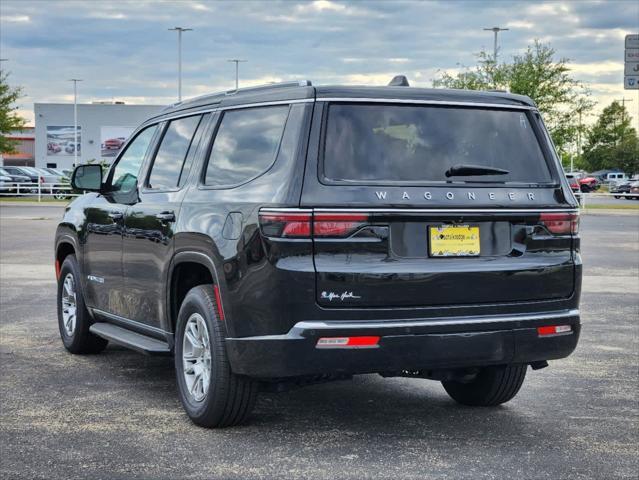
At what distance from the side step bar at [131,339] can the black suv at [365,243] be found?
1.27 feet

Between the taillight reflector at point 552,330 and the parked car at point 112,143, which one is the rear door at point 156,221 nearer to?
the taillight reflector at point 552,330

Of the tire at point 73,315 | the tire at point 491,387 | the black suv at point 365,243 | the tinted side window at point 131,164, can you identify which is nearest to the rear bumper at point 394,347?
the black suv at point 365,243

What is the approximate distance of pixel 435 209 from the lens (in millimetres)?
5270

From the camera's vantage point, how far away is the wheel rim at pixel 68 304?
813cm

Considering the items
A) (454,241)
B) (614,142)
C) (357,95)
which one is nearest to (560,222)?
(454,241)

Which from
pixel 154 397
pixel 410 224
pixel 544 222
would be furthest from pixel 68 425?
pixel 544 222

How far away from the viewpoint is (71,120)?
9419 cm

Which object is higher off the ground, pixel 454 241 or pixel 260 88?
pixel 260 88

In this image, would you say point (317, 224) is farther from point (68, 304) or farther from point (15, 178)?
point (15, 178)

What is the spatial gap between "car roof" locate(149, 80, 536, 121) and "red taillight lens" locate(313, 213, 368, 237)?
2.12 ft

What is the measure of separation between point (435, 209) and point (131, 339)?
8.10 ft

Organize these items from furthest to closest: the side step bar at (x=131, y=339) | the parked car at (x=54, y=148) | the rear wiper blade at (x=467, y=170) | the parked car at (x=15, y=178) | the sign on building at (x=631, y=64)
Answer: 1. the parked car at (x=54, y=148)
2. the parked car at (x=15, y=178)
3. the sign on building at (x=631, y=64)
4. the side step bar at (x=131, y=339)
5. the rear wiper blade at (x=467, y=170)

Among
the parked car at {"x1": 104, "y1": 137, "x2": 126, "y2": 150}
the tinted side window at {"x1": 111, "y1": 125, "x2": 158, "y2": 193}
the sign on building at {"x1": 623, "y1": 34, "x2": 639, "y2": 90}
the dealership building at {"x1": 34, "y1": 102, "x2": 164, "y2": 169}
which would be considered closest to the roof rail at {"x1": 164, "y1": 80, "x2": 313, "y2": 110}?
the tinted side window at {"x1": 111, "y1": 125, "x2": 158, "y2": 193}

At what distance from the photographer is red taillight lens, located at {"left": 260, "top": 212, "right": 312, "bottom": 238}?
201 inches
